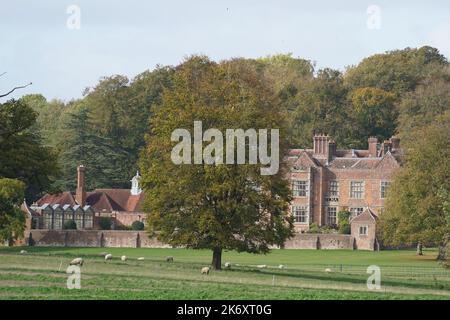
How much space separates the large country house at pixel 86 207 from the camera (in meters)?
108

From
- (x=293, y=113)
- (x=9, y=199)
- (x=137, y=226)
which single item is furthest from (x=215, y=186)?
(x=293, y=113)

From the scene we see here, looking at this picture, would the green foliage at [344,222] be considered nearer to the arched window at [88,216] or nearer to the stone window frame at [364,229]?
the stone window frame at [364,229]

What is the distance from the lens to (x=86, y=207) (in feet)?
360

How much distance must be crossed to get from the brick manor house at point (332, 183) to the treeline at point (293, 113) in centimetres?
984

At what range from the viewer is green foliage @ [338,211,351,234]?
4033 inches

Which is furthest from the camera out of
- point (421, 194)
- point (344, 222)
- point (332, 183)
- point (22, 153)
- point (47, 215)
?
point (332, 183)

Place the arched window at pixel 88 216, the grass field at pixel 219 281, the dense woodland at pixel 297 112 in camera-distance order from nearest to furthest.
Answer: the grass field at pixel 219 281 → the arched window at pixel 88 216 → the dense woodland at pixel 297 112

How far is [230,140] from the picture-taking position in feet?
195

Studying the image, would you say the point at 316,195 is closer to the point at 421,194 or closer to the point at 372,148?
the point at 372,148

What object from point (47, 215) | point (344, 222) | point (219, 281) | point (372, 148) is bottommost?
point (219, 281)

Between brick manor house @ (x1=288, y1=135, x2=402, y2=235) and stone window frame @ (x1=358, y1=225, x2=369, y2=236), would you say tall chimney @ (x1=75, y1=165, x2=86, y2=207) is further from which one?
stone window frame @ (x1=358, y1=225, x2=369, y2=236)

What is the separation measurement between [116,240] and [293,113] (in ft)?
120

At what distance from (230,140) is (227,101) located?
2.83 metres

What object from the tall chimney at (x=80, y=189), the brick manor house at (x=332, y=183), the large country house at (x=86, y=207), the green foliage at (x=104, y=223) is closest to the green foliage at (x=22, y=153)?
the large country house at (x=86, y=207)
